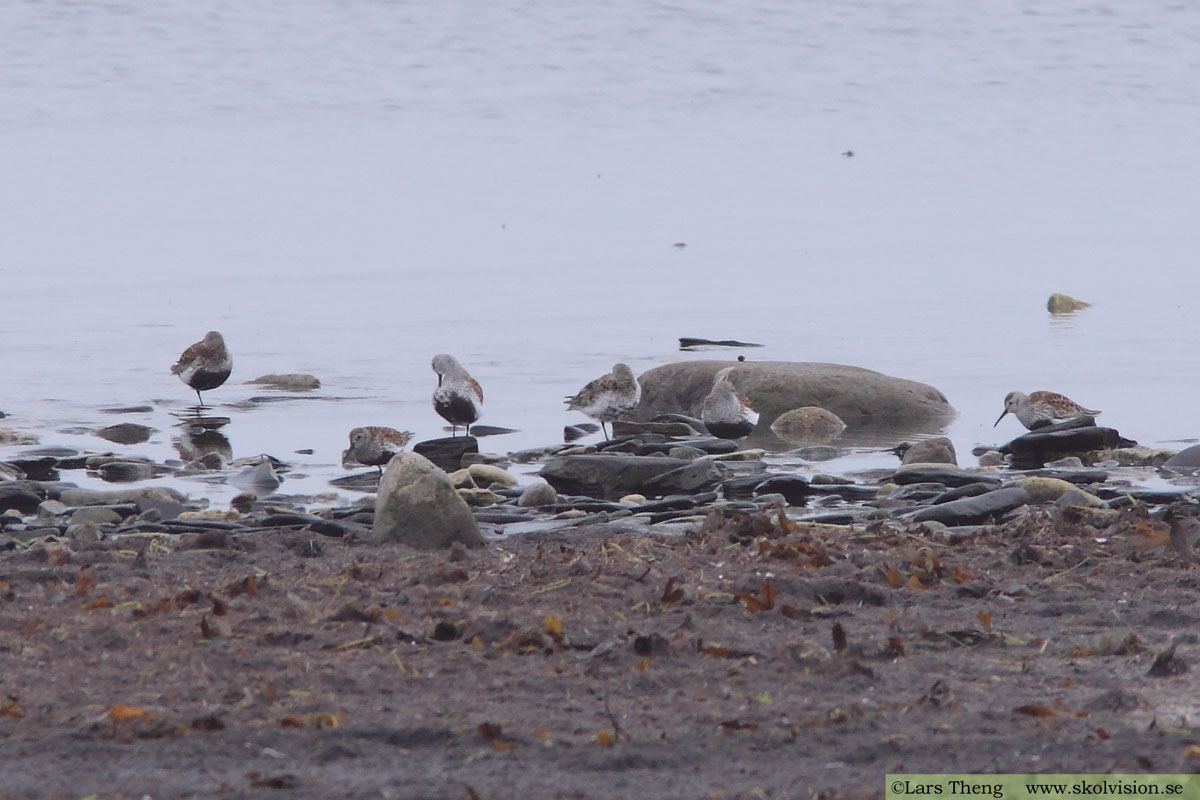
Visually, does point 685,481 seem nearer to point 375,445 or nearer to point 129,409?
point 375,445

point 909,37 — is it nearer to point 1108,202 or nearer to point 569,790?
point 1108,202

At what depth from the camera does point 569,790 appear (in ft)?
14.3

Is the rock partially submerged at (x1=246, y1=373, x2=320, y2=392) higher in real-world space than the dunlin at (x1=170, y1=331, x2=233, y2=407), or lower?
lower

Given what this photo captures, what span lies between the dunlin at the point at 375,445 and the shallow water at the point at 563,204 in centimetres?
32

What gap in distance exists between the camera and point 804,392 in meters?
13.2

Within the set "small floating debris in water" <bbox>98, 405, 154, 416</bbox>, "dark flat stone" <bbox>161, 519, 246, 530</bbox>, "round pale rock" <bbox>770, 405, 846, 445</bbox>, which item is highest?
"dark flat stone" <bbox>161, 519, 246, 530</bbox>

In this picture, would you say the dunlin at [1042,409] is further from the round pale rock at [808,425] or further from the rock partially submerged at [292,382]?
the rock partially submerged at [292,382]

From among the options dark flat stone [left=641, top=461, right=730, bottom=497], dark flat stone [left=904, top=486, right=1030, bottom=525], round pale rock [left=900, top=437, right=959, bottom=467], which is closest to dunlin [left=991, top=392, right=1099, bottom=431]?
round pale rock [left=900, top=437, right=959, bottom=467]

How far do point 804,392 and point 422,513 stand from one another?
6172 millimetres

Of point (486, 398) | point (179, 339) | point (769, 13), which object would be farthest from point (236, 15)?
point (486, 398)

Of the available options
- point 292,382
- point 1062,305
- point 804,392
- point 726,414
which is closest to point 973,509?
point 726,414

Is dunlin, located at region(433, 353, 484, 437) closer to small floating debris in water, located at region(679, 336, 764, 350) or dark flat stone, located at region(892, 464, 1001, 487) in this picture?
dark flat stone, located at region(892, 464, 1001, 487)

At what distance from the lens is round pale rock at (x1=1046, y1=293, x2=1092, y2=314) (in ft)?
59.3

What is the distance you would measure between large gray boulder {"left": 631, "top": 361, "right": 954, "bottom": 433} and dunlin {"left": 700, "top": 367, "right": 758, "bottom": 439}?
2.72ft
